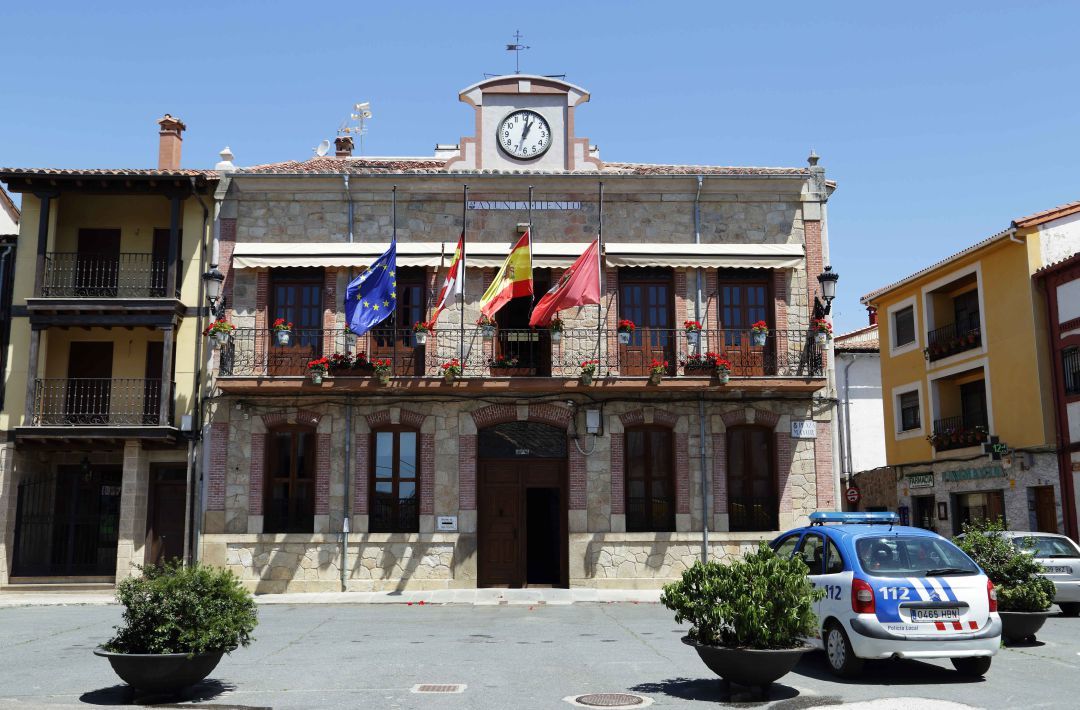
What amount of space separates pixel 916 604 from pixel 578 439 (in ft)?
37.1

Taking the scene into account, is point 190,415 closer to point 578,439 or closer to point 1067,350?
point 578,439

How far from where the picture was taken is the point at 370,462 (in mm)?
20094

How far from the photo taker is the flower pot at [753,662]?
812 cm

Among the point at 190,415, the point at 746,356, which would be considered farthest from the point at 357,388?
the point at 746,356

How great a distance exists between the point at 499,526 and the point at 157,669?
12197 mm

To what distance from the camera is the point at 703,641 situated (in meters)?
8.49

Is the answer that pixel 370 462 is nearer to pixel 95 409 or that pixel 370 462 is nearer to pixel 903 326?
pixel 95 409

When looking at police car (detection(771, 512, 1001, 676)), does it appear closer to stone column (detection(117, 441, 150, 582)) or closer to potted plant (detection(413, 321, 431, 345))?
potted plant (detection(413, 321, 431, 345))

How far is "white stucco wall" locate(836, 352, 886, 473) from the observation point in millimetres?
37250

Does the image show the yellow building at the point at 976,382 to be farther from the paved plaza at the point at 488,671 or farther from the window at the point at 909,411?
the paved plaza at the point at 488,671

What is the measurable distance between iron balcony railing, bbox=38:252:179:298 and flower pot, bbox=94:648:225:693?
1393 centimetres

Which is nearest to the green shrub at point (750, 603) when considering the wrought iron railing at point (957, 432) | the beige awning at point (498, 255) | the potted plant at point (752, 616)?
the potted plant at point (752, 616)

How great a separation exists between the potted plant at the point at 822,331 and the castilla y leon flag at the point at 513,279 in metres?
6.08

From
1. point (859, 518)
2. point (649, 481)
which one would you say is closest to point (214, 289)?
point (649, 481)
